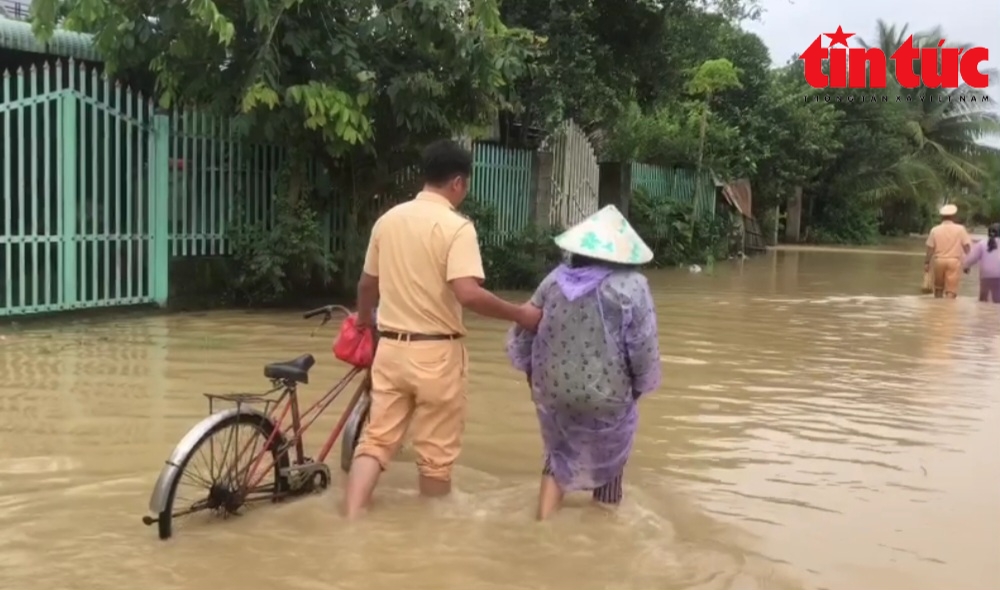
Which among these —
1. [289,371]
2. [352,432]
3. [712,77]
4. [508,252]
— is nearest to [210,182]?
[508,252]

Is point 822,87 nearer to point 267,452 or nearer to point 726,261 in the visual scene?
point 726,261

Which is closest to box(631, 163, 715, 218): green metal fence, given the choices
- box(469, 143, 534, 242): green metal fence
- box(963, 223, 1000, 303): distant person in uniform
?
box(469, 143, 534, 242): green metal fence

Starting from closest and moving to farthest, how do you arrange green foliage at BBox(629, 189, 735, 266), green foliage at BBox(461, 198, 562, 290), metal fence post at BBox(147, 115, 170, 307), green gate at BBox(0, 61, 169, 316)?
green gate at BBox(0, 61, 169, 316)
metal fence post at BBox(147, 115, 170, 307)
green foliage at BBox(461, 198, 562, 290)
green foliage at BBox(629, 189, 735, 266)

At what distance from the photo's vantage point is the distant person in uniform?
43.9 ft

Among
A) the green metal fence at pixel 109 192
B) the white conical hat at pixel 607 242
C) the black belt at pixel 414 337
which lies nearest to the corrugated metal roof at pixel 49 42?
the green metal fence at pixel 109 192

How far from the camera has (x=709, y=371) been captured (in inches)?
321

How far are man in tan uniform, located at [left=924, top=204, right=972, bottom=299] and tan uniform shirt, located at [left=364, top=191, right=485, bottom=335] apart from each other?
11.8 metres

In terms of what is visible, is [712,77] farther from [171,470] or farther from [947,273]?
[171,470]

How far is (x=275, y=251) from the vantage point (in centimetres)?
1021

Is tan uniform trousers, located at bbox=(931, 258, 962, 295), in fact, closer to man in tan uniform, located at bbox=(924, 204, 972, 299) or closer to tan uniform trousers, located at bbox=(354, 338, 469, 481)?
man in tan uniform, located at bbox=(924, 204, 972, 299)

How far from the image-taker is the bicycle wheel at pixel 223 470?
12.7 ft

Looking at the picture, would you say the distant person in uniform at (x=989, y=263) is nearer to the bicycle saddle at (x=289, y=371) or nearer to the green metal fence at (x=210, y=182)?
the green metal fence at (x=210, y=182)

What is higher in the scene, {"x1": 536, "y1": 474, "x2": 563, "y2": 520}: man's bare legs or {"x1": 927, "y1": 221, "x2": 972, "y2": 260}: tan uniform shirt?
{"x1": 927, "y1": 221, "x2": 972, "y2": 260}: tan uniform shirt

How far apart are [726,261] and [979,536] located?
18.6 m
